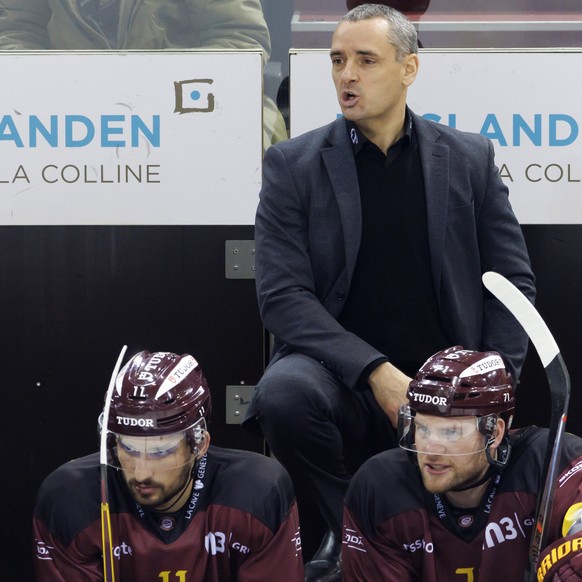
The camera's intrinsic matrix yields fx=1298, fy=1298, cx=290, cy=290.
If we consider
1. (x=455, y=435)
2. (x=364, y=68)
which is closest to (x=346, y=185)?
(x=364, y=68)

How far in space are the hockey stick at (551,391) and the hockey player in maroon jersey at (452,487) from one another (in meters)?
0.07

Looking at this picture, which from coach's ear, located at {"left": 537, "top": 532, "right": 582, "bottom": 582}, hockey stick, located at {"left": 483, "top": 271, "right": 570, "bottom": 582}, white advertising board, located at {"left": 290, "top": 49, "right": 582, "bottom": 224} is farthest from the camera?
white advertising board, located at {"left": 290, "top": 49, "right": 582, "bottom": 224}

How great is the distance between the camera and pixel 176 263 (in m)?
3.71

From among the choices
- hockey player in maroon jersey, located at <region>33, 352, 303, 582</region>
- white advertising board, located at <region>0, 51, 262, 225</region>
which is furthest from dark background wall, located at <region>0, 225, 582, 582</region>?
hockey player in maroon jersey, located at <region>33, 352, 303, 582</region>

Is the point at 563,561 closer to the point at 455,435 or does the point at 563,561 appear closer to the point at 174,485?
the point at 455,435

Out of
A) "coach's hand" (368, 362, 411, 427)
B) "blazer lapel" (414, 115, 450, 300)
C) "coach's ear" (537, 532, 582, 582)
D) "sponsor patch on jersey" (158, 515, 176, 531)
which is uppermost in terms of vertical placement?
"blazer lapel" (414, 115, 450, 300)

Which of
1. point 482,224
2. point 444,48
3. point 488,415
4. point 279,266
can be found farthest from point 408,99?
point 488,415

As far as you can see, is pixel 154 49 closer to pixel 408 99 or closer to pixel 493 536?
pixel 408 99

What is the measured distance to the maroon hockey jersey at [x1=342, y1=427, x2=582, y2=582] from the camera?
2.83 m

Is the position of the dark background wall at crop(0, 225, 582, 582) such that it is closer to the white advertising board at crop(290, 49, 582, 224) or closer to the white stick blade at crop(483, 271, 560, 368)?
the white advertising board at crop(290, 49, 582, 224)

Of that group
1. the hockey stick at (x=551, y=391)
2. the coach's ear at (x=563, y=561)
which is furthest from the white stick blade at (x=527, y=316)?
the coach's ear at (x=563, y=561)

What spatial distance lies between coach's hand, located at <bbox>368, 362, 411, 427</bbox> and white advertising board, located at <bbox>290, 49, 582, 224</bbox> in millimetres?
864

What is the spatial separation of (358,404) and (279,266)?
0.40 m

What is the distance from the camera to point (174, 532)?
112 inches
